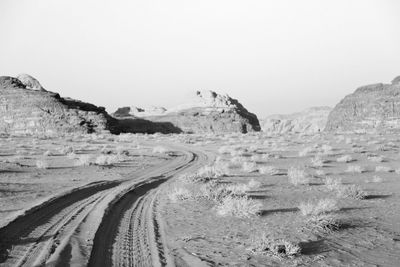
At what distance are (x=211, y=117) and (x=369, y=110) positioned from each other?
43.1 meters

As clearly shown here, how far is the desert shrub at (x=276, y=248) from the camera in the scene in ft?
22.1

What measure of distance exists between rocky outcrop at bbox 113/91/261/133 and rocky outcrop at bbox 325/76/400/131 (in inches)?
964

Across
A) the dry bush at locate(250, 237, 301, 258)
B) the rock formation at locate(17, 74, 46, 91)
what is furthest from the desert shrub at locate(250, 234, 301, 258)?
the rock formation at locate(17, 74, 46, 91)

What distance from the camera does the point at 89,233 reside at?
7.48 meters

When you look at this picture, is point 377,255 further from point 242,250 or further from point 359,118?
point 359,118

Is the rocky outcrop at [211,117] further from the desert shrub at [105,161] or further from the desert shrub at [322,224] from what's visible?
the desert shrub at [322,224]

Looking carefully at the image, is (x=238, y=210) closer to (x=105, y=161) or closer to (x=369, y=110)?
(x=105, y=161)

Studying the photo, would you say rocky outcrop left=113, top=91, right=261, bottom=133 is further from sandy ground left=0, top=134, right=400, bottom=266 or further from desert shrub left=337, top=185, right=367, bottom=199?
desert shrub left=337, top=185, right=367, bottom=199

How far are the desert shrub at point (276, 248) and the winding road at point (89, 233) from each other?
5.31 ft

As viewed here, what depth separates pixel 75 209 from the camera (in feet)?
32.2

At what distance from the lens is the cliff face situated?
78.8m

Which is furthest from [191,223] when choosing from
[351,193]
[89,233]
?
[351,193]

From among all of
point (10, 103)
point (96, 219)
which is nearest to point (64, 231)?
point (96, 219)

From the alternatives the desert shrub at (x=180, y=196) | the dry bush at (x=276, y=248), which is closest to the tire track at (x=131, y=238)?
the desert shrub at (x=180, y=196)
